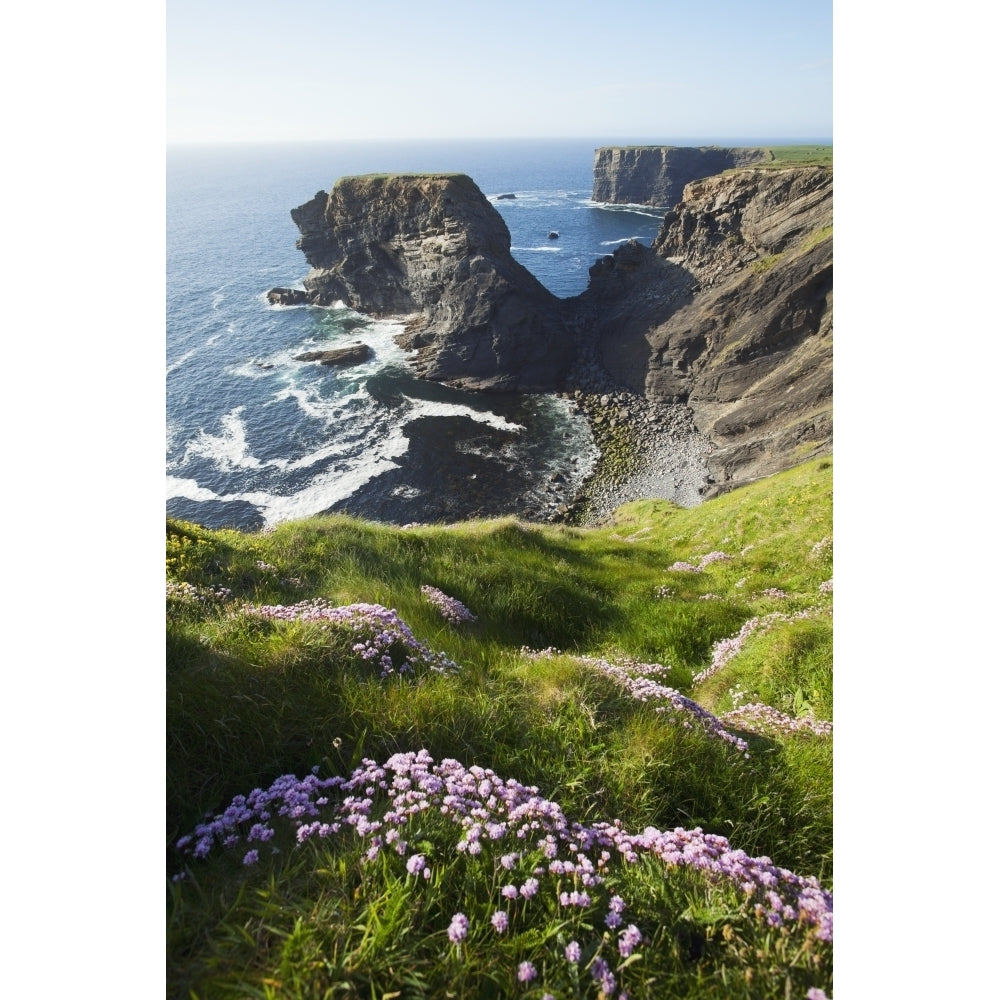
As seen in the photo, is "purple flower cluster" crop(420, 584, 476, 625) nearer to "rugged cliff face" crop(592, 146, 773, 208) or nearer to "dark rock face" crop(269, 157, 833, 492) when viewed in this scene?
"dark rock face" crop(269, 157, 833, 492)

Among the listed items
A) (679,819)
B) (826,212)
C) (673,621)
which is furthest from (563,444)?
(679,819)

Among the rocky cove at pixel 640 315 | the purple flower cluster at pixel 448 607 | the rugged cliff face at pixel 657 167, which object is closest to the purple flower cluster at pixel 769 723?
the purple flower cluster at pixel 448 607

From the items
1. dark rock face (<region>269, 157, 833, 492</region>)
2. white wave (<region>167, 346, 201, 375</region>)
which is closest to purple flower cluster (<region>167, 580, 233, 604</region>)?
dark rock face (<region>269, 157, 833, 492</region>)

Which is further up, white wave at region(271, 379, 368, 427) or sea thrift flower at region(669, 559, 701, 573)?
white wave at region(271, 379, 368, 427)

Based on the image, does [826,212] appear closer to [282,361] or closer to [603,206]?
[282,361]

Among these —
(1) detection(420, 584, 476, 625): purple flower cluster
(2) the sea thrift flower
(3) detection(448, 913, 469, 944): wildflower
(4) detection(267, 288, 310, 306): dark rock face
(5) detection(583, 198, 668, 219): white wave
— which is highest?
(5) detection(583, 198, 668, 219): white wave

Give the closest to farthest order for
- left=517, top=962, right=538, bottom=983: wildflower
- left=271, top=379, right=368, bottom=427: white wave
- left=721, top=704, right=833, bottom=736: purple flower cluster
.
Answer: left=517, top=962, right=538, bottom=983: wildflower
left=721, top=704, right=833, bottom=736: purple flower cluster
left=271, top=379, right=368, bottom=427: white wave
